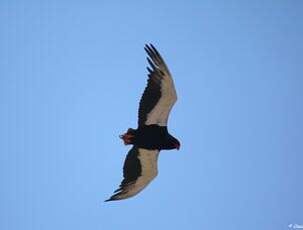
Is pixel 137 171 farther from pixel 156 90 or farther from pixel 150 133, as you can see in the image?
pixel 156 90

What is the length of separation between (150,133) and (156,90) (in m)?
1.24

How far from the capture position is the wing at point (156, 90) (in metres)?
28.6

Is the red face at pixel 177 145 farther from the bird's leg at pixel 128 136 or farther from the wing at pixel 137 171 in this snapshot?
the bird's leg at pixel 128 136

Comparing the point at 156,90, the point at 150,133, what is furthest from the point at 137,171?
the point at 156,90

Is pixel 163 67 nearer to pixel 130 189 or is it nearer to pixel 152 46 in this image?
pixel 152 46

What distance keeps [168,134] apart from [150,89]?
149 centimetres

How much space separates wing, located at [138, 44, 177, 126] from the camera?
2861 centimetres

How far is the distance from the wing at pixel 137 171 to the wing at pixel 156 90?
968 millimetres

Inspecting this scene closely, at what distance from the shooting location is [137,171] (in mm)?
29141

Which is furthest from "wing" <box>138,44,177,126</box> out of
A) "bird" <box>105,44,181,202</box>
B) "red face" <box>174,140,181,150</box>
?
"red face" <box>174,140,181,150</box>

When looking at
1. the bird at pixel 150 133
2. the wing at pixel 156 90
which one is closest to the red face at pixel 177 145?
the bird at pixel 150 133

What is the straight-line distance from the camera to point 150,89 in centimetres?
2862

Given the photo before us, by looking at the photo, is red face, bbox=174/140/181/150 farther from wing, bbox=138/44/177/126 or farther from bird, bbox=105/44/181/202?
wing, bbox=138/44/177/126

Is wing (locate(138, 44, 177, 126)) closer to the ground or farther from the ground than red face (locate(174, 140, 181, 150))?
farther from the ground
